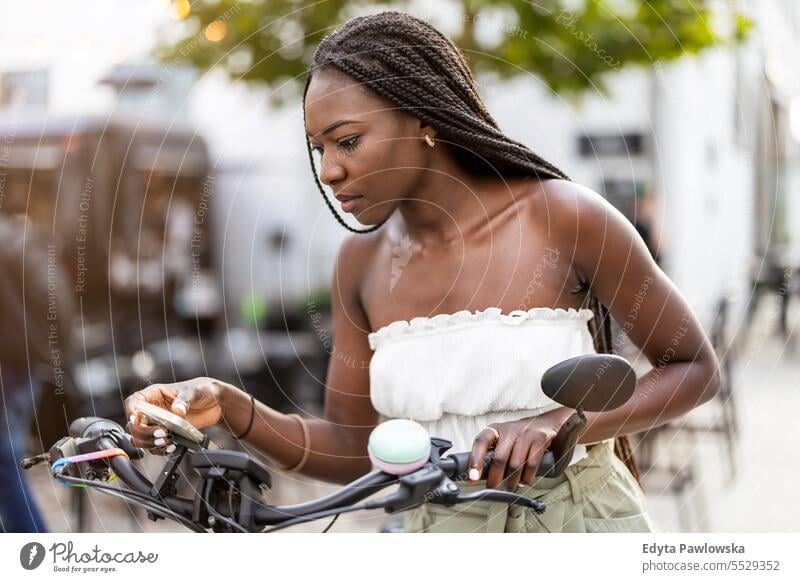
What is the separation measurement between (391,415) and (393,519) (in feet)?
2.09

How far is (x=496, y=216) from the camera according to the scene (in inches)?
68.7

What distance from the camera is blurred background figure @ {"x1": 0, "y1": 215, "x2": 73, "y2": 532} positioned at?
314cm

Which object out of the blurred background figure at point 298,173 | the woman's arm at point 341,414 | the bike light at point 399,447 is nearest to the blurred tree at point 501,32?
the blurred background figure at point 298,173

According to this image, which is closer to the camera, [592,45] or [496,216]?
[496,216]

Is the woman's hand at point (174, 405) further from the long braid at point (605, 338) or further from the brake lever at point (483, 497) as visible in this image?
the long braid at point (605, 338)

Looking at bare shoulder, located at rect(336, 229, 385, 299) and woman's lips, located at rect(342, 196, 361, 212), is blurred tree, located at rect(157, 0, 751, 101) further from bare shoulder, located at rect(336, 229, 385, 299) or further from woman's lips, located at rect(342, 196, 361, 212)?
woman's lips, located at rect(342, 196, 361, 212)

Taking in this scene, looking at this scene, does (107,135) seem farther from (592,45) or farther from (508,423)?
(508,423)

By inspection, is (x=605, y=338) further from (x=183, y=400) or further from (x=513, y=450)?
(x=183, y=400)

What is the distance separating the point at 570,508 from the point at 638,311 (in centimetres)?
40

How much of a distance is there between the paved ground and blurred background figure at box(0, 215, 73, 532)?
7.4 inches

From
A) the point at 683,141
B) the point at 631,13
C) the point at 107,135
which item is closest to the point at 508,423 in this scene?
the point at 631,13

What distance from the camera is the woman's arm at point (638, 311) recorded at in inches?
65.4

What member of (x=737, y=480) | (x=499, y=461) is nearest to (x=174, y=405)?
(x=499, y=461)

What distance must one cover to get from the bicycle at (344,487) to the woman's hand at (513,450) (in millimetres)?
17
